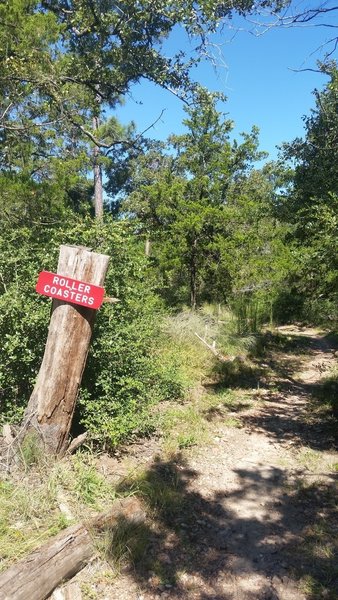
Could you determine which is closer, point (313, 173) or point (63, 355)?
point (63, 355)

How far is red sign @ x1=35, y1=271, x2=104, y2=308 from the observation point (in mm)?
3439

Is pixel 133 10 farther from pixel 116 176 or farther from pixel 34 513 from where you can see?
pixel 116 176

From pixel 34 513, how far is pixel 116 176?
26677 mm

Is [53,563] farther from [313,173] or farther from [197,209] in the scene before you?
[313,173]

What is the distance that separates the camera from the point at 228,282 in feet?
Result: 33.9

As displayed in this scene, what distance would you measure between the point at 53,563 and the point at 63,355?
1501 mm

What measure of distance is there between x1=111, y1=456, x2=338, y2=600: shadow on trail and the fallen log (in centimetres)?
27

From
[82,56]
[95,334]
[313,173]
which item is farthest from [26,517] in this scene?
[313,173]

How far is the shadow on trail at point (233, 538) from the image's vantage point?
278cm

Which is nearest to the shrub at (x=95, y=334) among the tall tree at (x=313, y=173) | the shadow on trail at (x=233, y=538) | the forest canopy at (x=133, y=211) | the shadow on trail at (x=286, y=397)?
the forest canopy at (x=133, y=211)

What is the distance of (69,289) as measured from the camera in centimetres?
344

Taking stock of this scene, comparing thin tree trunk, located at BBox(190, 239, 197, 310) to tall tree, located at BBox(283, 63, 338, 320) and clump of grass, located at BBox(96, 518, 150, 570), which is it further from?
clump of grass, located at BBox(96, 518, 150, 570)

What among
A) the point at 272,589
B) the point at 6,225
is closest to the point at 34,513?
the point at 272,589

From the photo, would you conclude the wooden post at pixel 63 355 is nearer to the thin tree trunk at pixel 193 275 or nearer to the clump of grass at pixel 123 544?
the clump of grass at pixel 123 544
